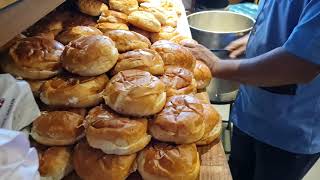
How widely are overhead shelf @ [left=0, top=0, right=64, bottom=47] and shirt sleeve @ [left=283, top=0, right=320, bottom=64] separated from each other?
733 mm

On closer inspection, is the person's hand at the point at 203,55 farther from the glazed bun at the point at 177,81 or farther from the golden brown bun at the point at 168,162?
the golden brown bun at the point at 168,162

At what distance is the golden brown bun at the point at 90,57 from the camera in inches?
37.6

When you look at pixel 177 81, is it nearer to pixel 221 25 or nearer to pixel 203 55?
pixel 203 55

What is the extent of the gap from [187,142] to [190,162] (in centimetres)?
6

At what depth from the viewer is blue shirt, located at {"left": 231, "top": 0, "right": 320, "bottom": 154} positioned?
1.21 meters

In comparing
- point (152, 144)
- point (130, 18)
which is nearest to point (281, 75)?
point (152, 144)

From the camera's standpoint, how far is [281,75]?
42.5 inches

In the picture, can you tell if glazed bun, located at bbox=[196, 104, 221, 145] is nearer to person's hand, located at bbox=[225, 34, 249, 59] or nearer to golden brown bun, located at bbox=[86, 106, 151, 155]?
golden brown bun, located at bbox=[86, 106, 151, 155]

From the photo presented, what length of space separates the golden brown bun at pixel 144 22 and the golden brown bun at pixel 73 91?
491 millimetres

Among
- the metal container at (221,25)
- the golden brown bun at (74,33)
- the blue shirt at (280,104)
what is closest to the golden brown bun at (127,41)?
the golden brown bun at (74,33)

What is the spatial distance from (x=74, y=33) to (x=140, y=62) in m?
0.33

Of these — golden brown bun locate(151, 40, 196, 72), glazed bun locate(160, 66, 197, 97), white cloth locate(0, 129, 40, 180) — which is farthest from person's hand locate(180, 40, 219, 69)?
white cloth locate(0, 129, 40, 180)

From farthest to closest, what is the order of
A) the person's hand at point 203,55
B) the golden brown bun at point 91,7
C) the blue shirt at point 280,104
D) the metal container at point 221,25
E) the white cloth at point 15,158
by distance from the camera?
the metal container at point 221,25, the golden brown bun at point 91,7, the person's hand at point 203,55, the blue shirt at point 280,104, the white cloth at point 15,158

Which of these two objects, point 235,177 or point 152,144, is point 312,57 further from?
point 235,177
